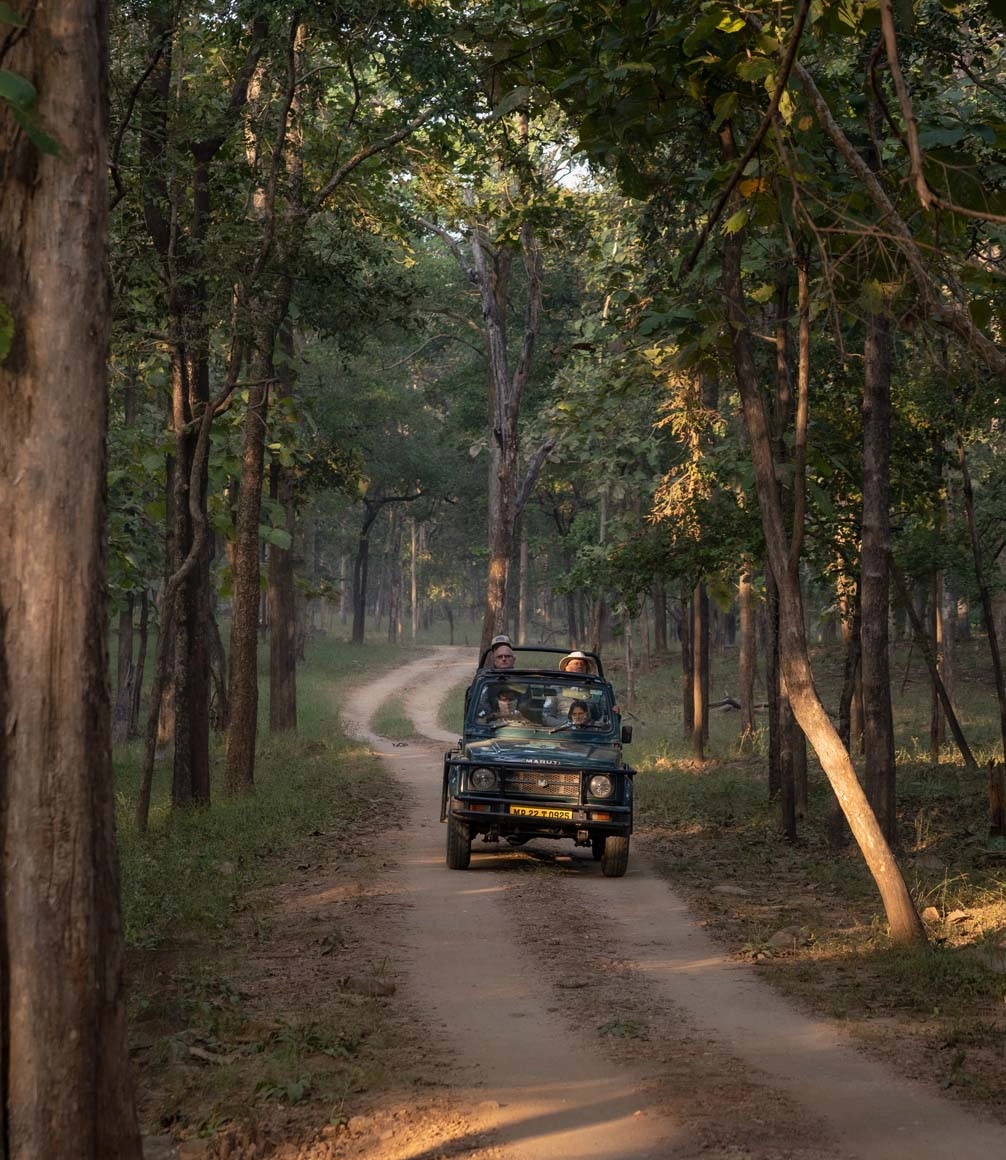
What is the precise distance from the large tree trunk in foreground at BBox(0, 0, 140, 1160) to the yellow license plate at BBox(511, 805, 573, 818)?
8.65 metres

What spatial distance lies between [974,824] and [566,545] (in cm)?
2816

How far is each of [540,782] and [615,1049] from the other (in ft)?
20.3

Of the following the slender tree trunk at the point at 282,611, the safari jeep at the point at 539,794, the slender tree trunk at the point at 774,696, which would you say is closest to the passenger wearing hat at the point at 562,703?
the safari jeep at the point at 539,794

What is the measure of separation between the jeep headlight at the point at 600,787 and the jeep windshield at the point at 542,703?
1.22 meters

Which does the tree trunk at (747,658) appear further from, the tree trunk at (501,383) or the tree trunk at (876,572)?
the tree trunk at (876,572)

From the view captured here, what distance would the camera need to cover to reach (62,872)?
4918 mm

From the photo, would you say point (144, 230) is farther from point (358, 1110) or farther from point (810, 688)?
point (358, 1110)

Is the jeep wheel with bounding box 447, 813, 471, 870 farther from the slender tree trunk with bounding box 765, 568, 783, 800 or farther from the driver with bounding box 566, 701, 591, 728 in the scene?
the slender tree trunk with bounding box 765, 568, 783, 800

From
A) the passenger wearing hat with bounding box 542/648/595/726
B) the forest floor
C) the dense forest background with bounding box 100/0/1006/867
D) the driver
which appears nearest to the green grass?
the forest floor

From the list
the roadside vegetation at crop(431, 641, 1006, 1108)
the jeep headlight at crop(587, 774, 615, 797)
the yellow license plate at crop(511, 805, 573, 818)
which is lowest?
the roadside vegetation at crop(431, 641, 1006, 1108)

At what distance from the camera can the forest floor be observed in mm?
6098

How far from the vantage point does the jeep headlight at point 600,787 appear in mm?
13672

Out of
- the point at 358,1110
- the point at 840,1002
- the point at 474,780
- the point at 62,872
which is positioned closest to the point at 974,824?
the point at 474,780

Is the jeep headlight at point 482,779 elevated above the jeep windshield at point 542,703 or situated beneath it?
situated beneath
